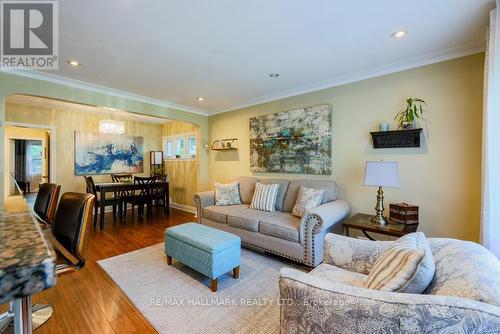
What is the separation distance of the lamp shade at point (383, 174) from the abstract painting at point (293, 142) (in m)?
0.83

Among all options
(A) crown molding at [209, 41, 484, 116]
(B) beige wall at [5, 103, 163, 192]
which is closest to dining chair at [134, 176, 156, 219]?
(B) beige wall at [5, 103, 163, 192]

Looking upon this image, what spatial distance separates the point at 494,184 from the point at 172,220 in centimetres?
471

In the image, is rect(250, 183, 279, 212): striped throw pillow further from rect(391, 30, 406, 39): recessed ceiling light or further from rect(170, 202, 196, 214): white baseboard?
rect(170, 202, 196, 214): white baseboard

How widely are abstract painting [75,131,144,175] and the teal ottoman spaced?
3.94 m

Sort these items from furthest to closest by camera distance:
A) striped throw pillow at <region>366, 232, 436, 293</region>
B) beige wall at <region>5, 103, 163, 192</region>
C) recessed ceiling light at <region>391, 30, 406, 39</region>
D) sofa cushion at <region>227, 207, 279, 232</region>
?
1. beige wall at <region>5, 103, 163, 192</region>
2. sofa cushion at <region>227, 207, 279, 232</region>
3. recessed ceiling light at <region>391, 30, 406, 39</region>
4. striped throw pillow at <region>366, 232, 436, 293</region>

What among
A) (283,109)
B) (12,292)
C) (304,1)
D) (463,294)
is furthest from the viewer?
(283,109)

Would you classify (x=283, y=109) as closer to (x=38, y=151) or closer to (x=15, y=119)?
(x=15, y=119)

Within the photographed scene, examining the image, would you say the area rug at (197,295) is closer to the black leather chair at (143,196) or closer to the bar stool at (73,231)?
the bar stool at (73,231)

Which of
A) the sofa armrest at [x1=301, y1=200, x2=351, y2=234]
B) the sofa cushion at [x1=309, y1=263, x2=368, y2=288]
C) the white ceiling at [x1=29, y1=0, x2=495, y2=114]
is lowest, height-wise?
the sofa cushion at [x1=309, y1=263, x2=368, y2=288]

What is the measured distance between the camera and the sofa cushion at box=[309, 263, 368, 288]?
1521mm

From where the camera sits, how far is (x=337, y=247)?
71.0 inches

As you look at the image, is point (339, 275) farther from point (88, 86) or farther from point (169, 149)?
point (169, 149)

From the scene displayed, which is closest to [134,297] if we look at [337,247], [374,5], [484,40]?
[337,247]

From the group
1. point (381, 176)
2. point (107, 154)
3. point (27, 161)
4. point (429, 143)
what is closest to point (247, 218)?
point (381, 176)
